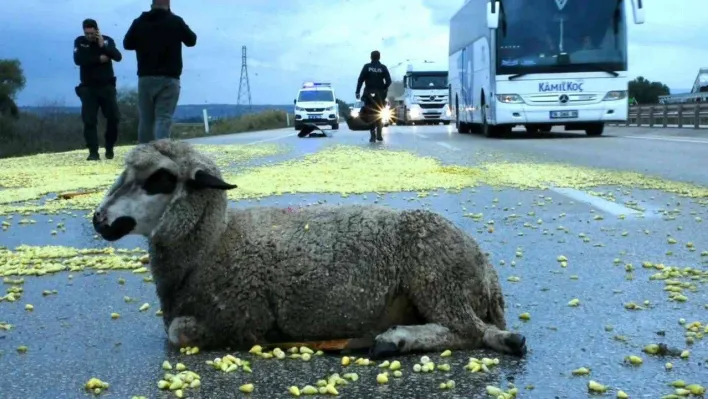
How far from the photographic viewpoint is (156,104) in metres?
11.8

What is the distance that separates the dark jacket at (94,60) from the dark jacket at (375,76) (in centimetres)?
856

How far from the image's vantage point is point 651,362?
338 cm

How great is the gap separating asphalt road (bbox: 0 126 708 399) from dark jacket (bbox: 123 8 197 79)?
4050 millimetres

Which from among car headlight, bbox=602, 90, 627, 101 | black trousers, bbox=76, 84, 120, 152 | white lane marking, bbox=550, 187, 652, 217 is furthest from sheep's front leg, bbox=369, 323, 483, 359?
car headlight, bbox=602, 90, 627, 101

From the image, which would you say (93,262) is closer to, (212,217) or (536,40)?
(212,217)

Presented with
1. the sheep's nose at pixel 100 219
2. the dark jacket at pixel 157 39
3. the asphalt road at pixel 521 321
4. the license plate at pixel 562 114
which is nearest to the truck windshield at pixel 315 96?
the license plate at pixel 562 114

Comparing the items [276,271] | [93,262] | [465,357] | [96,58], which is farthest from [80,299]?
[96,58]

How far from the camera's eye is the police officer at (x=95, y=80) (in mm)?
15422

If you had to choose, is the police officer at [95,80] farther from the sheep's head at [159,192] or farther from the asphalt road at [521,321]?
the sheep's head at [159,192]

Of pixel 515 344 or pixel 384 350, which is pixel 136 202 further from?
pixel 515 344

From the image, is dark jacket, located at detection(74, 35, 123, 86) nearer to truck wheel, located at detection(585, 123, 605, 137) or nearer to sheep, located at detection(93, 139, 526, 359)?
sheep, located at detection(93, 139, 526, 359)

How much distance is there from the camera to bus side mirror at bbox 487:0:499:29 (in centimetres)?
2262

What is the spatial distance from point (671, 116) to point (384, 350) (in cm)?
3465

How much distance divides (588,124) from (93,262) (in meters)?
21.8
